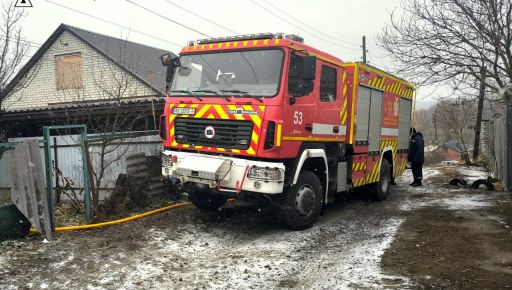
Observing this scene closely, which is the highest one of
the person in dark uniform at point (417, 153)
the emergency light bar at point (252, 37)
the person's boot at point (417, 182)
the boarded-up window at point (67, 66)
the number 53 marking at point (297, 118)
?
the boarded-up window at point (67, 66)

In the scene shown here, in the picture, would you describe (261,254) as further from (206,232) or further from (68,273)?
(68,273)

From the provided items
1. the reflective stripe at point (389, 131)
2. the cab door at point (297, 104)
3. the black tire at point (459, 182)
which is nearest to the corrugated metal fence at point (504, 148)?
the black tire at point (459, 182)

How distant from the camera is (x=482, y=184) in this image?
1193 cm

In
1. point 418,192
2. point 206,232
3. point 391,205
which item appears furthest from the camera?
point 418,192

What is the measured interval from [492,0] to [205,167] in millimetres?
9769

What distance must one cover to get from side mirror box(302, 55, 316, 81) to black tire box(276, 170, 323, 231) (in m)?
1.56

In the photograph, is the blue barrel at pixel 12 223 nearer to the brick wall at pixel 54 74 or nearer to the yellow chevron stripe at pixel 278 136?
the yellow chevron stripe at pixel 278 136

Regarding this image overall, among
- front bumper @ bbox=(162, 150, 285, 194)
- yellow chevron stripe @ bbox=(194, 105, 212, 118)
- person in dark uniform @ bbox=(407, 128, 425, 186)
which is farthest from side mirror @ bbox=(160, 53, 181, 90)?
person in dark uniform @ bbox=(407, 128, 425, 186)

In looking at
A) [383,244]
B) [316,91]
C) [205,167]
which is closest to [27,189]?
[205,167]

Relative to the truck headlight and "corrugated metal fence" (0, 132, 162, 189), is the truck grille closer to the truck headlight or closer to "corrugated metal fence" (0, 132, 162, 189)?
the truck headlight

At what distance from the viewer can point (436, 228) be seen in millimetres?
6980

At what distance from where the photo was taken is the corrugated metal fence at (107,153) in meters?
8.72

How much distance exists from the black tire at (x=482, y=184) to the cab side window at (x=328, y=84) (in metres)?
6.31

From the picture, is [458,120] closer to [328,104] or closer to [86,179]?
[328,104]
